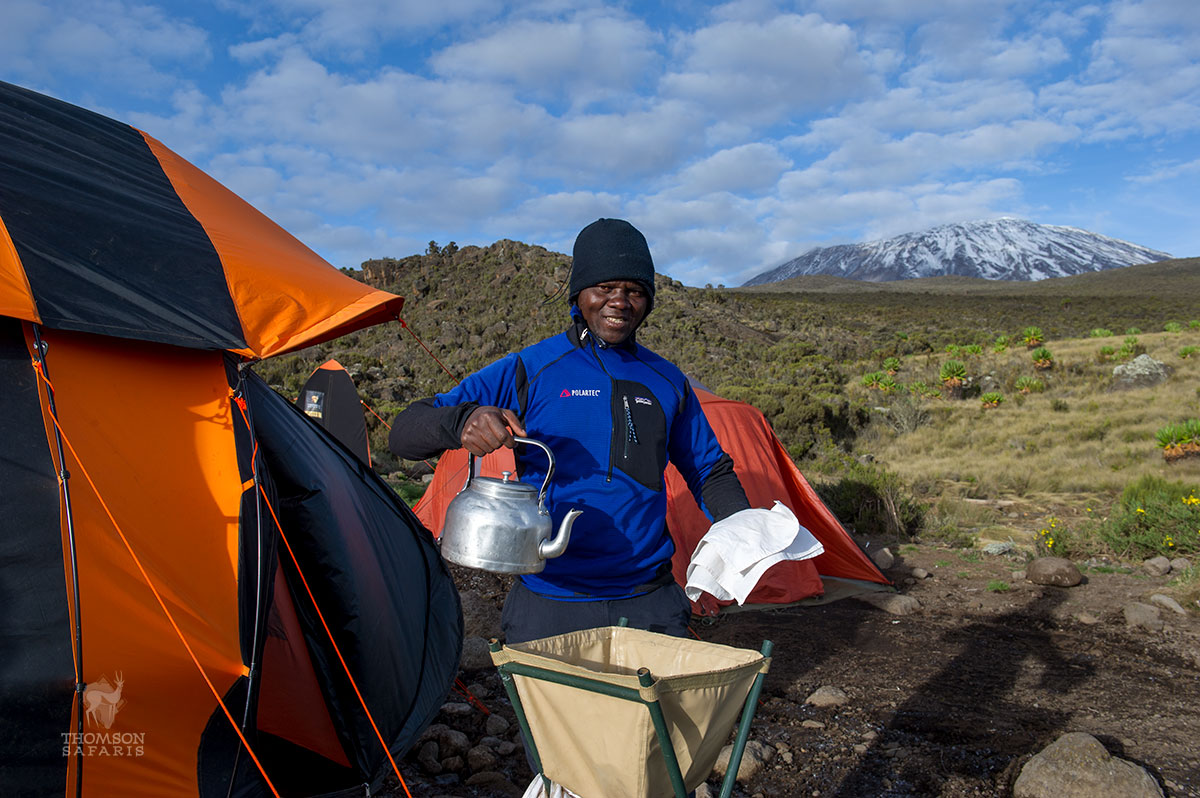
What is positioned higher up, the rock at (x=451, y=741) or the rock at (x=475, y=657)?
the rock at (x=475, y=657)

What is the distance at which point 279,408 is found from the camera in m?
2.97

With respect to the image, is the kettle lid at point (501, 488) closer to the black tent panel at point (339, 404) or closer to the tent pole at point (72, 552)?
the tent pole at point (72, 552)

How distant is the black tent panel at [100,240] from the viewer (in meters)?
2.28

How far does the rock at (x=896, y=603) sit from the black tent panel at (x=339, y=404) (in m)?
5.41

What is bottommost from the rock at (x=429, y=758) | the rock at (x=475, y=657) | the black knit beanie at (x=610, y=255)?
the rock at (x=429, y=758)

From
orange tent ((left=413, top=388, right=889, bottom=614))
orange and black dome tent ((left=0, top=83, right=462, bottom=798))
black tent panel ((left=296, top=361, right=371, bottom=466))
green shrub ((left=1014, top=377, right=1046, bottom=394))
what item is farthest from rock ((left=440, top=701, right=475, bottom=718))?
green shrub ((left=1014, top=377, right=1046, bottom=394))

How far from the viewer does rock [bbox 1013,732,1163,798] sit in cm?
279

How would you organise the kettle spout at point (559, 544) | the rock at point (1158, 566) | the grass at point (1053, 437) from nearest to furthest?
the kettle spout at point (559, 544) < the rock at point (1158, 566) < the grass at point (1053, 437)

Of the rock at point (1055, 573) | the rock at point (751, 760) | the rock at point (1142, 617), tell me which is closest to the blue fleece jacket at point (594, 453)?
the rock at point (751, 760)

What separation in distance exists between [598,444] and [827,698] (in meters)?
2.57

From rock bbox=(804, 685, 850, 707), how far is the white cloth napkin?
8.17ft

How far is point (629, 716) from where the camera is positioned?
1.42m

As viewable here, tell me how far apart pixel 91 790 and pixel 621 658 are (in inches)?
62.2

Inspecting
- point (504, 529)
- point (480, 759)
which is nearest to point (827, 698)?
point (480, 759)
